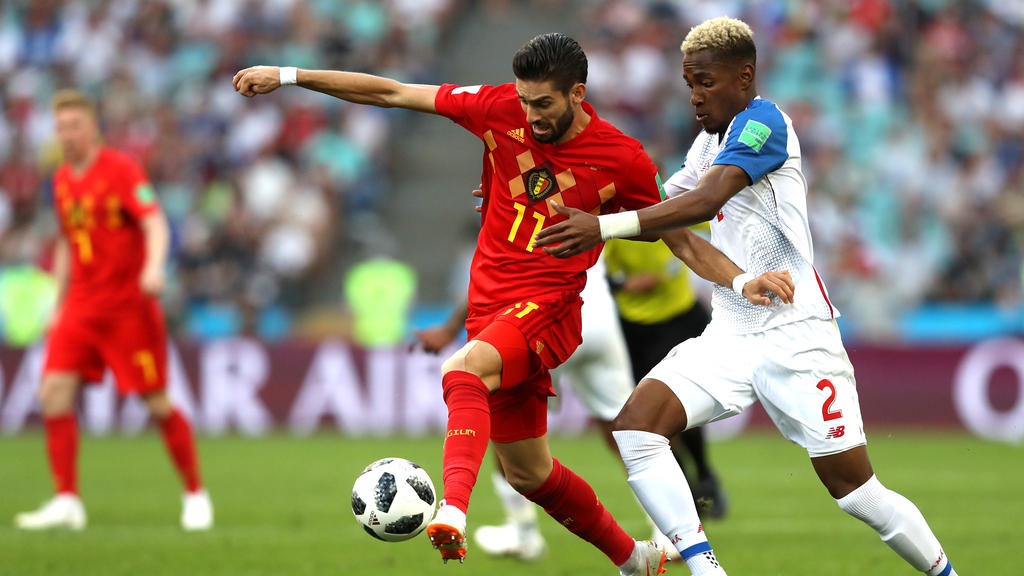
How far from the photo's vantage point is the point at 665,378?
5812 millimetres

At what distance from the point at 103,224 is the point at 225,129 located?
1187 cm

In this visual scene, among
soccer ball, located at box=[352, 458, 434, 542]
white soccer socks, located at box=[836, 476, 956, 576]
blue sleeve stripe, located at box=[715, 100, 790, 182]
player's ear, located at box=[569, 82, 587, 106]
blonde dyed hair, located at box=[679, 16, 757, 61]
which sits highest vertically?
blonde dyed hair, located at box=[679, 16, 757, 61]

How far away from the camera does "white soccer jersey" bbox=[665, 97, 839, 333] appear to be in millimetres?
5578

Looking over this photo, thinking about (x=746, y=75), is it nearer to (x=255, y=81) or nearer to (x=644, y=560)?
(x=255, y=81)

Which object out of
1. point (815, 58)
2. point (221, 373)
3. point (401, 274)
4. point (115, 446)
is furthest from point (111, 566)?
point (815, 58)

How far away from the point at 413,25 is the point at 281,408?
→ 7636mm

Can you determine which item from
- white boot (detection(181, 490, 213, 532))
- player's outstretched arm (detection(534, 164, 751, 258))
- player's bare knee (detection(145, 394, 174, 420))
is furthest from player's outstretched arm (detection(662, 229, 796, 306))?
player's bare knee (detection(145, 394, 174, 420))

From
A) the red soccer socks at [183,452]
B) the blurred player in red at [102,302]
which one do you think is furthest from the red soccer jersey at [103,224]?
the red soccer socks at [183,452]

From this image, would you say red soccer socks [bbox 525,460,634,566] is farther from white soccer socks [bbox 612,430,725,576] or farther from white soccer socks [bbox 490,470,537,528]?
white soccer socks [bbox 490,470,537,528]

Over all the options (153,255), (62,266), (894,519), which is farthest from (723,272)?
(62,266)

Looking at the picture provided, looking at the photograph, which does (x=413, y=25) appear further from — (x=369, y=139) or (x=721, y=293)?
(x=721, y=293)

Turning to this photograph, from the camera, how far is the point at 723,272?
584cm

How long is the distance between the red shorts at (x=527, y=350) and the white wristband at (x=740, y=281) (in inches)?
28.6

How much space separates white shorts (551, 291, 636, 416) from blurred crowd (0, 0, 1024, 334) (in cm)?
989
